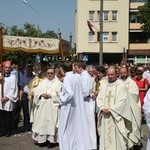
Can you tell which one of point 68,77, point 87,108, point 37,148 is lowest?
point 37,148

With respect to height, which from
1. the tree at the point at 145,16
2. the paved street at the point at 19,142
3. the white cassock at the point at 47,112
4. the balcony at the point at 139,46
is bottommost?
the paved street at the point at 19,142

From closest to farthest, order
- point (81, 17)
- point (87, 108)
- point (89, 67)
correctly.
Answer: point (87, 108) → point (89, 67) → point (81, 17)

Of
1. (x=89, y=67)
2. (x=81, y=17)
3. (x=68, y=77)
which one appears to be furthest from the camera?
(x=81, y=17)

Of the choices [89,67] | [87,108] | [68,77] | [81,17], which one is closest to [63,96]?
[68,77]

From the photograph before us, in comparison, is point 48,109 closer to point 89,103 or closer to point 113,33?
point 89,103

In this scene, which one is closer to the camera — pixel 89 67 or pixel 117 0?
pixel 89 67

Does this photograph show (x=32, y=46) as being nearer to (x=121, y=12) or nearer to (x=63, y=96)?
(x=63, y=96)

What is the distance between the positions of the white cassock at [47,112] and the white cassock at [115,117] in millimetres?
1937

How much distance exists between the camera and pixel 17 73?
46.5 feet

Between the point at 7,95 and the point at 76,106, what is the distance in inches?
122

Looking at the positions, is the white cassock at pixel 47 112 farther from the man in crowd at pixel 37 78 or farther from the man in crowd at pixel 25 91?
the man in crowd at pixel 25 91

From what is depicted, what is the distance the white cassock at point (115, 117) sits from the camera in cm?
947

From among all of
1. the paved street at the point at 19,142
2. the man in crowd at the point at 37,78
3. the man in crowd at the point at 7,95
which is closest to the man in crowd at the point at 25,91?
the paved street at the point at 19,142

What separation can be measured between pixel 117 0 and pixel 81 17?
5726mm
